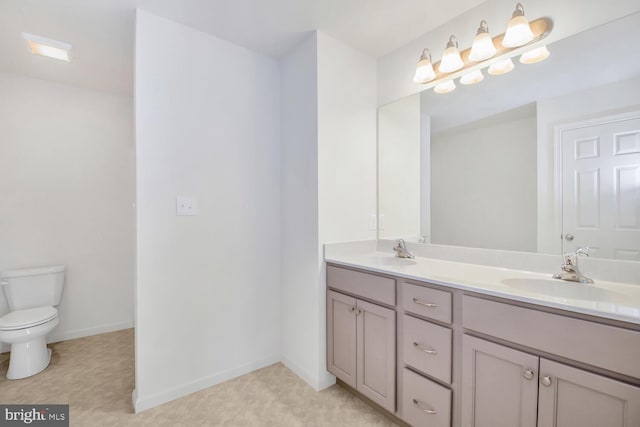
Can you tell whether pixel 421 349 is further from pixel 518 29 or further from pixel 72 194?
pixel 72 194

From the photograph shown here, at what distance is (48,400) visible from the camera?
1.82 m

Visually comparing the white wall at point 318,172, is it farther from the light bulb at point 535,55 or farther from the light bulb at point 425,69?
the light bulb at point 535,55

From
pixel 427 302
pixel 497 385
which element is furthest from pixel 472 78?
pixel 497 385

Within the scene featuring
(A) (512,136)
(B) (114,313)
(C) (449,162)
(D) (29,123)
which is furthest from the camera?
(B) (114,313)

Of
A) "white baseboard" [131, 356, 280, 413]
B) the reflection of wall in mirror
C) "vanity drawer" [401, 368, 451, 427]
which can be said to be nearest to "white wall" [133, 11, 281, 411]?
"white baseboard" [131, 356, 280, 413]

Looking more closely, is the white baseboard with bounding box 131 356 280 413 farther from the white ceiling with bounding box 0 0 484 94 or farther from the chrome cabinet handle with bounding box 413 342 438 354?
the white ceiling with bounding box 0 0 484 94

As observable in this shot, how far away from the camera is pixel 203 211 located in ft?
6.56

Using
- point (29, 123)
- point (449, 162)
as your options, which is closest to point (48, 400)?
point (29, 123)

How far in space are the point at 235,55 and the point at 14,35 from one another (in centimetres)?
142

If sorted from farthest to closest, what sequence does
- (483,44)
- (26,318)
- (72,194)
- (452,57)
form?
1. (72,194)
2. (26,318)
3. (452,57)
4. (483,44)

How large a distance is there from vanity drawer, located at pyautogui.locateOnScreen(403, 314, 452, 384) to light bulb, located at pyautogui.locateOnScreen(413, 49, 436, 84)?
149cm

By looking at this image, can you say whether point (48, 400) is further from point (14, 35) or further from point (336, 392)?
point (14, 35)

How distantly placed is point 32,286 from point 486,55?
371 cm

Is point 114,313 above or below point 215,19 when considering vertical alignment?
below
